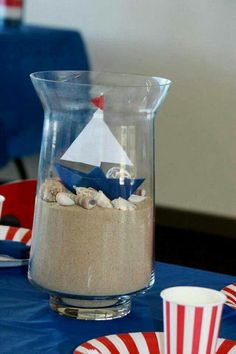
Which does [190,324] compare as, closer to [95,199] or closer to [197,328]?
[197,328]

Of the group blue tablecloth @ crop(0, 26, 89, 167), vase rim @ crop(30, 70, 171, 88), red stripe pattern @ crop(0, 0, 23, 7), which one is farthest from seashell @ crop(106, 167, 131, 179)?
red stripe pattern @ crop(0, 0, 23, 7)

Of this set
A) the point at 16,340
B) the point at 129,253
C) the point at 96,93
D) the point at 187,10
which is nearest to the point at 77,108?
the point at 96,93

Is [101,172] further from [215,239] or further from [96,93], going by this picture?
[215,239]

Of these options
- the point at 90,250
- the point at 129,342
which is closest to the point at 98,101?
the point at 90,250

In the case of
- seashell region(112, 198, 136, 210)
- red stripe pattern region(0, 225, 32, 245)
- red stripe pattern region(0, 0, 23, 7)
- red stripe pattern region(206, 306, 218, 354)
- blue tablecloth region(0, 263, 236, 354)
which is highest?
red stripe pattern region(0, 0, 23, 7)

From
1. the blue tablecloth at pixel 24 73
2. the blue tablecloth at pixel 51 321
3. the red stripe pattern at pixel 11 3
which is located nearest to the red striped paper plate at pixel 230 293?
the blue tablecloth at pixel 51 321

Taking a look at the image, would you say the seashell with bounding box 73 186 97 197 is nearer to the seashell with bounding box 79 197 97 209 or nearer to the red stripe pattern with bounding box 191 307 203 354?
the seashell with bounding box 79 197 97 209

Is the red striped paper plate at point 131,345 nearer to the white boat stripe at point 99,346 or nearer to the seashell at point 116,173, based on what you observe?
the white boat stripe at point 99,346
